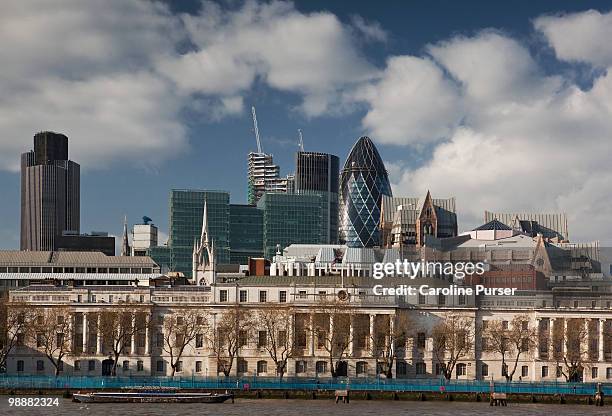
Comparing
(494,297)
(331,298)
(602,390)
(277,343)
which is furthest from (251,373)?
(602,390)

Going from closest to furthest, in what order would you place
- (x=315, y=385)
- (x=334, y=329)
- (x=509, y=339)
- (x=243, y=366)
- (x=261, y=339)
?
1. (x=315, y=385)
2. (x=334, y=329)
3. (x=509, y=339)
4. (x=261, y=339)
5. (x=243, y=366)

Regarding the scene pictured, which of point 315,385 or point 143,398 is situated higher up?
point 315,385

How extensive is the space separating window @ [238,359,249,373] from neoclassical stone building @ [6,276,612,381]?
164 mm

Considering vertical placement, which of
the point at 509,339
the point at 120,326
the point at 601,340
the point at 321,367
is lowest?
the point at 321,367

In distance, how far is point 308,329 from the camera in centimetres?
17912

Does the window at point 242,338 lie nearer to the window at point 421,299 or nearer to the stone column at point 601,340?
the window at point 421,299

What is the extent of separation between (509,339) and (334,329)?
96.5 feet

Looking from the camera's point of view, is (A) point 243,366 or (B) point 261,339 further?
(A) point 243,366

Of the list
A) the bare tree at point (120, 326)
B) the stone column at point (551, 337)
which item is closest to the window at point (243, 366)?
the bare tree at point (120, 326)

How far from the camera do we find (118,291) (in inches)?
7500

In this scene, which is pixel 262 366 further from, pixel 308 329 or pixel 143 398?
pixel 143 398

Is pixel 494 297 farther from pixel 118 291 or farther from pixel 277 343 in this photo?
pixel 118 291

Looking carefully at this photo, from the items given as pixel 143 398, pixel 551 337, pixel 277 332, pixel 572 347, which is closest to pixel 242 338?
pixel 277 332

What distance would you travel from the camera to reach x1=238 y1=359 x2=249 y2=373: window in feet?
599
